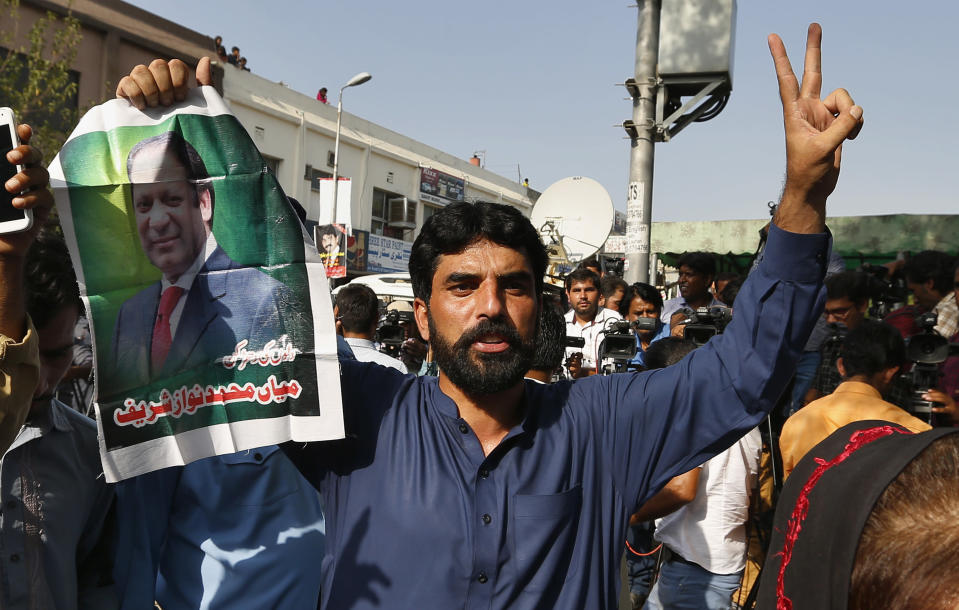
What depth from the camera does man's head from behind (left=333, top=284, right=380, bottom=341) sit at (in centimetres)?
464

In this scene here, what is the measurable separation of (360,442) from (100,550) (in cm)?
72

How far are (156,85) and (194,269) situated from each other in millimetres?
407

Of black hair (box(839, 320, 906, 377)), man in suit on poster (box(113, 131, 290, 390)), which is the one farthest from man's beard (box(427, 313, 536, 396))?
black hair (box(839, 320, 906, 377))

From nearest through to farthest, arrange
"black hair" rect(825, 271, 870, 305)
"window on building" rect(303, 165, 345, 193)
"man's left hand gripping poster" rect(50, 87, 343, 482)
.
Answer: "man's left hand gripping poster" rect(50, 87, 343, 482), "black hair" rect(825, 271, 870, 305), "window on building" rect(303, 165, 345, 193)

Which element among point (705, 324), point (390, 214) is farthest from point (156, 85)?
point (390, 214)

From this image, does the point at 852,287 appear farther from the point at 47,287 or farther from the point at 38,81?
the point at 38,81

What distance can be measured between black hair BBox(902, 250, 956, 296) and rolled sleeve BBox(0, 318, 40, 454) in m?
5.17

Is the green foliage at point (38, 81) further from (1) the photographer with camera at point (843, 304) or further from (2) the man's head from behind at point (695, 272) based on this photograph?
(1) the photographer with camera at point (843, 304)

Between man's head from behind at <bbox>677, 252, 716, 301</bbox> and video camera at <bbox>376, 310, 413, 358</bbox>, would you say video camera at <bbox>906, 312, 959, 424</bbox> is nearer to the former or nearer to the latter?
man's head from behind at <bbox>677, 252, 716, 301</bbox>

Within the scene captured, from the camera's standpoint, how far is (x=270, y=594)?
2.01 meters

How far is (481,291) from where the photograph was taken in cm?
183

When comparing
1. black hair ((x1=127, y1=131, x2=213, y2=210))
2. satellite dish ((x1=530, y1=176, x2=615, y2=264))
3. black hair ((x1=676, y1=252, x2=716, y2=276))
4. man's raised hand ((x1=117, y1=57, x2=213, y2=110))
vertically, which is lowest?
black hair ((x1=127, y1=131, x2=213, y2=210))

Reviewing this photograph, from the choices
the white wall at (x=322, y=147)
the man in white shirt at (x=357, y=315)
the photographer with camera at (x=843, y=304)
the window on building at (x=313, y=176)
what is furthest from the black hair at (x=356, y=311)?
the window on building at (x=313, y=176)

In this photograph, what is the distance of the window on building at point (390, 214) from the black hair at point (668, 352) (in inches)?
861
